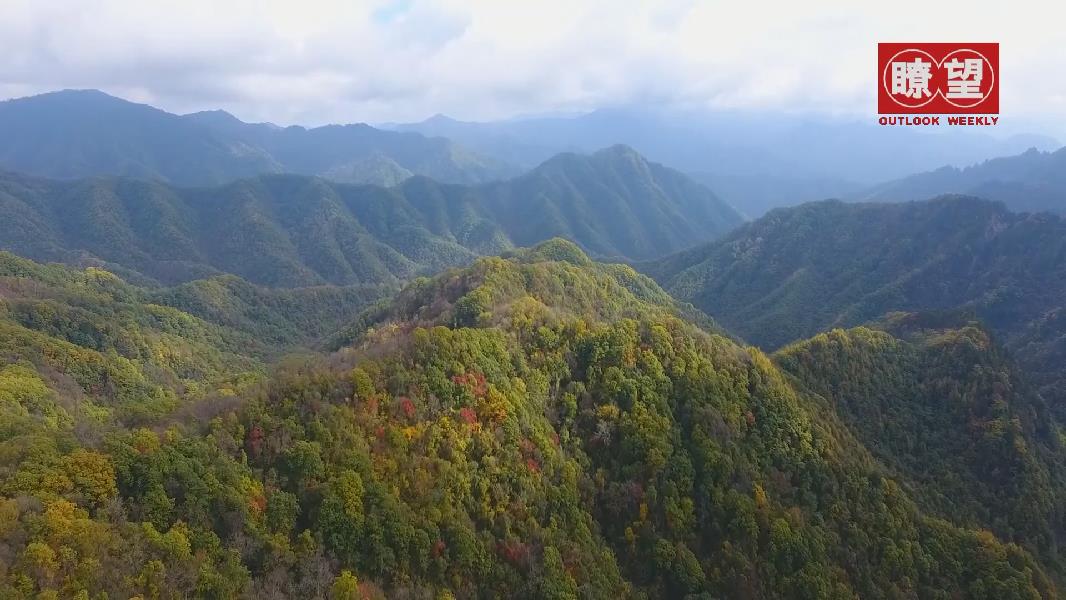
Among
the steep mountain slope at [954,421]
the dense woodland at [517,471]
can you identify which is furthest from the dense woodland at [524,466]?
the steep mountain slope at [954,421]

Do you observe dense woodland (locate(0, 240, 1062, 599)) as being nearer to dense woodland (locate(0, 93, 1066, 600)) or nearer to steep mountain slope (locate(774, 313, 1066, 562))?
dense woodland (locate(0, 93, 1066, 600))

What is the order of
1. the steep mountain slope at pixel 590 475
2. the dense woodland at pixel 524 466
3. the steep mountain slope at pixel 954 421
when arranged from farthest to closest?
1. the steep mountain slope at pixel 954 421
2. the steep mountain slope at pixel 590 475
3. the dense woodland at pixel 524 466

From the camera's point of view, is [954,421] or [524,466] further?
[954,421]

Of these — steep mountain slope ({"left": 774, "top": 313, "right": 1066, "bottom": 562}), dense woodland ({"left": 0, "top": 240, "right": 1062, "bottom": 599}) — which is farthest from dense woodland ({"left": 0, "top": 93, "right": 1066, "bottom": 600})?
steep mountain slope ({"left": 774, "top": 313, "right": 1066, "bottom": 562})

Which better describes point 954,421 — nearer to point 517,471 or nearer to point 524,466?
point 524,466

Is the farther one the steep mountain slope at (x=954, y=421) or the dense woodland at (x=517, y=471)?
the steep mountain slope at (x=954, y=421)

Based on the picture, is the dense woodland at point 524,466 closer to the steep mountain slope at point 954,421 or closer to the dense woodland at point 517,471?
the dense woodland at point 517,471

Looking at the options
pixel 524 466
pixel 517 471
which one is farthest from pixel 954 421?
pixel 517 471

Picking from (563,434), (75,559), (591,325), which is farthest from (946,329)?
(75,559)

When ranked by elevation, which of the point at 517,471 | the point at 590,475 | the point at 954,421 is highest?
the point at 517,471
